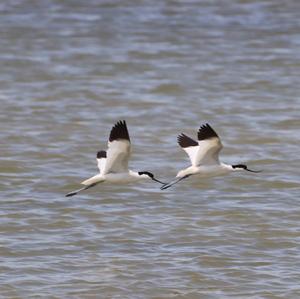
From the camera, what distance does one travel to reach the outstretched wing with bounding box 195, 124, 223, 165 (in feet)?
46.9

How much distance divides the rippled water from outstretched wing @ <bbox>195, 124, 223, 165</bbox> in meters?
0.93

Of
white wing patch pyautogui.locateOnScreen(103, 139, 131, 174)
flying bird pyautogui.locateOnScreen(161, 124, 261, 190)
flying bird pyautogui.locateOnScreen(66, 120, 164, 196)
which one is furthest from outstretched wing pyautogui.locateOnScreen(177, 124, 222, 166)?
white wing patch pyautogui.locateOnScreen(103, 139, 131, 174)

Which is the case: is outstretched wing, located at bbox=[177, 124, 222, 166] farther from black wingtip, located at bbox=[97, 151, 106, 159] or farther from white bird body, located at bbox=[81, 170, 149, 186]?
black wingtip, located at bbox=[97, 151, 106, 159]

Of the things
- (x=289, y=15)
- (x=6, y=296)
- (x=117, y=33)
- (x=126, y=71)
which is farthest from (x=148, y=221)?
(x=289, y=15)

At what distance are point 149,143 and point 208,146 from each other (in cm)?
487

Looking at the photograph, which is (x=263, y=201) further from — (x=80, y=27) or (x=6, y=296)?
(x=80, y=27)

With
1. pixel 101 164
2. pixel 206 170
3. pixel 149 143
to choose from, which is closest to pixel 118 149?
pixel 101 164

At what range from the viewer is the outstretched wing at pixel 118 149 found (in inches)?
540

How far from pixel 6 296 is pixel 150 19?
16.8m

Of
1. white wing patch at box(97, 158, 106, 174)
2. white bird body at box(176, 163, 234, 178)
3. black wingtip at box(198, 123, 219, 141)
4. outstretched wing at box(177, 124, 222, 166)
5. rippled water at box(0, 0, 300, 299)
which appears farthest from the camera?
white bird body at box(176, 163, 234, 178)

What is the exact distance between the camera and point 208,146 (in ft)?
47.5

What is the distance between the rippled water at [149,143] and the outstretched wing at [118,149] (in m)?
0.91

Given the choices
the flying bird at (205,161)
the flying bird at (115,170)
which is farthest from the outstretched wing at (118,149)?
the flying bird at (205,161)

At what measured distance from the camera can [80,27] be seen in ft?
94.5
